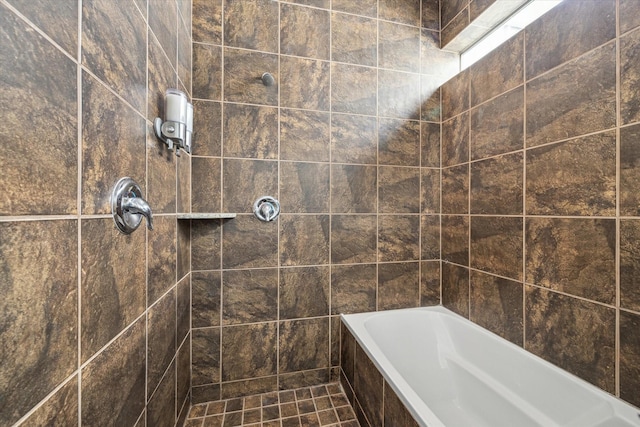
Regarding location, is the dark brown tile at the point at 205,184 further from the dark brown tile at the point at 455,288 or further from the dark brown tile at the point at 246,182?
the dark brown tile at the point at 455,288

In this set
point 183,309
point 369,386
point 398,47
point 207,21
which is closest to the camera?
point 369,386

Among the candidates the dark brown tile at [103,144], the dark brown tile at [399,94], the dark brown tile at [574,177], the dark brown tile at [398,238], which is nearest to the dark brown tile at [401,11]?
the dark brown tile at [399,94]

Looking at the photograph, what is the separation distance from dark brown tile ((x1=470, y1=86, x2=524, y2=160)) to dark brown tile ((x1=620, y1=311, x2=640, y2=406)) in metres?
0.77

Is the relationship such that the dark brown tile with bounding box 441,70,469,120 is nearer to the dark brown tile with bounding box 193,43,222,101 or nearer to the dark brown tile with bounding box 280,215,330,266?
the dark brown tile with bounding box 280,215,330,266

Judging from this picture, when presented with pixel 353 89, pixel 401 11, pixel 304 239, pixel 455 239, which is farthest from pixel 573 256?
pixel 401 11

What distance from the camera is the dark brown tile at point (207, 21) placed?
1354 mm

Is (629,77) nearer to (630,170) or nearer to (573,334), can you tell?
(630,170)

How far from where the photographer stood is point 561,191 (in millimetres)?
1010

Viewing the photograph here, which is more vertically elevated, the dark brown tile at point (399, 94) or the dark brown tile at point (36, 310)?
the dark brown tile at point (399, 94)

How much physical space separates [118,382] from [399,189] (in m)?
1.56

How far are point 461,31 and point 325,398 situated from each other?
2361 mm

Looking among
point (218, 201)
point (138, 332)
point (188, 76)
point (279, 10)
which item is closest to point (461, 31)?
point (279, 10)

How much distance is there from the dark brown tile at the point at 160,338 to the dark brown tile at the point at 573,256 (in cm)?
160

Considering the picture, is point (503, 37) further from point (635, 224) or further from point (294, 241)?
point (294, 241)
